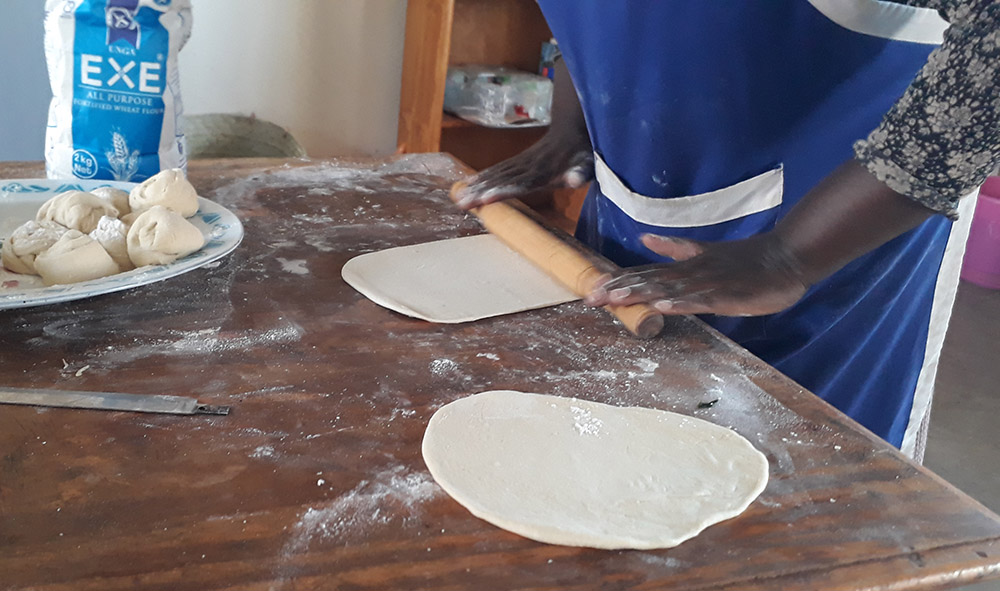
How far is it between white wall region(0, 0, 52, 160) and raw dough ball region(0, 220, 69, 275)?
1257 millimetres

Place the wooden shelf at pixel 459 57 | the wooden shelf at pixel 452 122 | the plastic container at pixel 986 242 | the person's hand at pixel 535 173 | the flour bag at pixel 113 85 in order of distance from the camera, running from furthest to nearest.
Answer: the plastic container at pixel 986 242, the wooden shelf at pixel 452 122, the wooden shelf at pixel 459 57, the person's hand at pixel 535 173, the flour bag at pixel 113 85

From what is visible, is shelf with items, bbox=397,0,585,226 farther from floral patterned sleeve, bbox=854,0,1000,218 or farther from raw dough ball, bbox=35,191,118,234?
floral patterned sleeve, bbox=854,0,1000,218

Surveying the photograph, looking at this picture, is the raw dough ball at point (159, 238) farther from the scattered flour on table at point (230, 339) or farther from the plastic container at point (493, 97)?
the plastic container at point (493, 97)

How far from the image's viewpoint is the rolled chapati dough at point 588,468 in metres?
0.60

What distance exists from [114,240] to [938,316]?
114cm

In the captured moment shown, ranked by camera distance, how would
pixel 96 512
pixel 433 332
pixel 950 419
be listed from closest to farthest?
pixel 96 512 < pixel 433 332 < pixel 950 419

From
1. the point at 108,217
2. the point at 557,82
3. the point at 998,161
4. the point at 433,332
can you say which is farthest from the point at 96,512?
the point at 557,82

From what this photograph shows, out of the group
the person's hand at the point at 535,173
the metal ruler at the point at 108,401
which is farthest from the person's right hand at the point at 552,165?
the metal ruler at the point at 108,401

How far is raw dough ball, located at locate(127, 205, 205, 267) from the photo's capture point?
906 millimetres

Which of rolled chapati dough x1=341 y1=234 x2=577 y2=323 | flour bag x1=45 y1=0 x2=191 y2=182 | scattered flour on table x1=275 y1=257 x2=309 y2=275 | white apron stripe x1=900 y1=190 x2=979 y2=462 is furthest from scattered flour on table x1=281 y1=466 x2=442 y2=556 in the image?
white apron stripe x1=900 y1=190 x2=979 y2=462

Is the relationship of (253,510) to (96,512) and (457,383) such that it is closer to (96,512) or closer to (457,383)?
(96,512)

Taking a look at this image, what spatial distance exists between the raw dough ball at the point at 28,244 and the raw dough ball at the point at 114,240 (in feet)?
0.12

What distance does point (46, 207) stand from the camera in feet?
3.30

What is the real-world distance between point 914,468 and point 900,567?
0.49 ft
